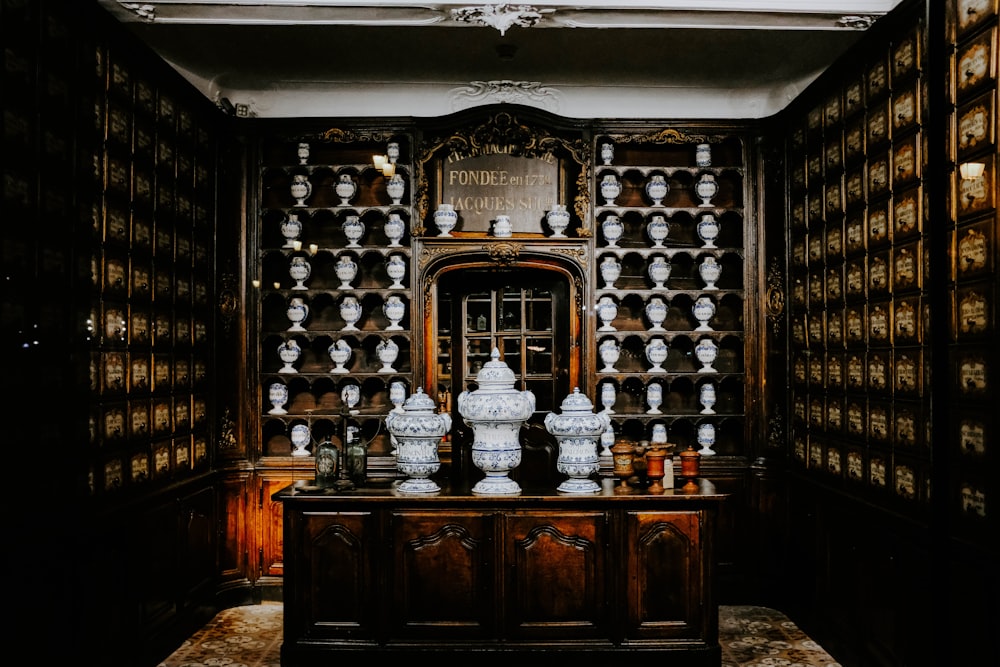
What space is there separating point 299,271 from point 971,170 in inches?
152

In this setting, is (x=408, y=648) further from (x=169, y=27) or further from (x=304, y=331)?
(x=169, y=27)

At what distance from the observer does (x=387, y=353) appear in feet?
17.0

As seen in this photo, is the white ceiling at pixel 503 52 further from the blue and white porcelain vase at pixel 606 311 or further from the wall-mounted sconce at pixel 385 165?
the blue and white porcelain vase at pixel 606 311

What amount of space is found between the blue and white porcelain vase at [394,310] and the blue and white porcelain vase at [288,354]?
62 cm

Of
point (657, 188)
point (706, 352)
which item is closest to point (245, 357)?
point (657, 188)

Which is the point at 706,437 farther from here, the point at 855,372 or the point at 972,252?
the point at 972,252

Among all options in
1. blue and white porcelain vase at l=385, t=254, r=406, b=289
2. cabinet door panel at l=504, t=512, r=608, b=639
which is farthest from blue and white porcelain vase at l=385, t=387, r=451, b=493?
Result: blue and white porcelain vase at l=385, t=254, r=406, b=289

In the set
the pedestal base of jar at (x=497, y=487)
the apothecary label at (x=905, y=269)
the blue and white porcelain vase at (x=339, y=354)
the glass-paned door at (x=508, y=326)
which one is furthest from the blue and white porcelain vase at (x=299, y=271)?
the apothecary label at (x=905, y=269)

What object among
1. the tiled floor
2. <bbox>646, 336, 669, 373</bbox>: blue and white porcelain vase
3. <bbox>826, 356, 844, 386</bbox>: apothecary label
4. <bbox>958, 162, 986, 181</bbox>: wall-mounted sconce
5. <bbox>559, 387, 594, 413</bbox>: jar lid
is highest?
<bbox>958, 162, 986, 181</bbox>: wall-mounted sconce

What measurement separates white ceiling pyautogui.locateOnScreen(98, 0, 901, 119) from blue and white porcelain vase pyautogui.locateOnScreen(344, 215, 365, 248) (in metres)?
0.76

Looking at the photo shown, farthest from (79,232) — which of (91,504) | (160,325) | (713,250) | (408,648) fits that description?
(713,250)

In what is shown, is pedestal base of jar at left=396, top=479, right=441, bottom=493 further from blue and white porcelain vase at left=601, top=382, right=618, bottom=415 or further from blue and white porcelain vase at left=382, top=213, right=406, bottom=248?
blue and white porcelain vase at left=382, top=213, right=406, bottom=248

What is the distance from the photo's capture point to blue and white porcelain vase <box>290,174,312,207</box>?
17.0 feet

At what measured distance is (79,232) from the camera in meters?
3.30
